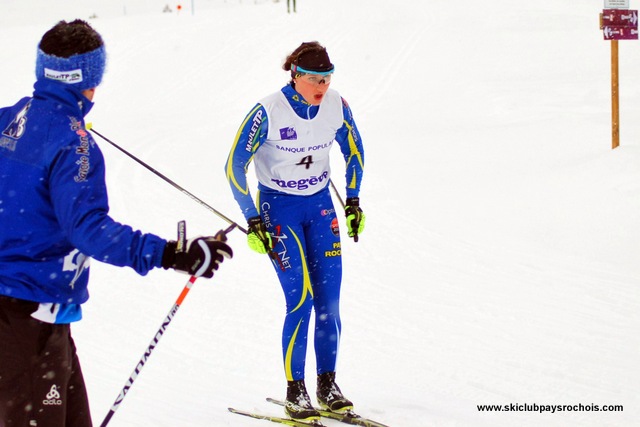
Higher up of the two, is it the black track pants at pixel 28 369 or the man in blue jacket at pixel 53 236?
the man in blue jacket at pixel 53 236

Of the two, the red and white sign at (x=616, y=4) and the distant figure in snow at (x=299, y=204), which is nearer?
the distant figure in snow at (x=299, y=204)

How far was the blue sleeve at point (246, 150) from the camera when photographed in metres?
4.36

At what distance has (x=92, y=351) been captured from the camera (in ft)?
18.2

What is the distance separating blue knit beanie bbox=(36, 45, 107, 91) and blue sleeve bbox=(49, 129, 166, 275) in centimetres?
22

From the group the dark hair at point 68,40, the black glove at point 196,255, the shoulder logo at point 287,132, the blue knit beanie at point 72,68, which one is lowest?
the shoulder logo at point 287,132

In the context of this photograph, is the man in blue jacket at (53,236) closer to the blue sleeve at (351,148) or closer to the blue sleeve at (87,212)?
the blue sleeve at (87,212)

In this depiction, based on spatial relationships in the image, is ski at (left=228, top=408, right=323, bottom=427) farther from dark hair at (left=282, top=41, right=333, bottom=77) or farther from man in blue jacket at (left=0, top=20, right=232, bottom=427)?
dark hair at (left=282, top=41, right=333, bottom=77)

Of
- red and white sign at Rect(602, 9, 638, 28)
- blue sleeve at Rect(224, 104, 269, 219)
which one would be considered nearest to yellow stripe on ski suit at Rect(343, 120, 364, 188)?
blue sleeve at Rect(224, 104, 269, 219)

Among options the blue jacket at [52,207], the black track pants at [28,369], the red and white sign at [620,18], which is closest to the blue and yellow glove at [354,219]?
the blue jacket at [52,207]

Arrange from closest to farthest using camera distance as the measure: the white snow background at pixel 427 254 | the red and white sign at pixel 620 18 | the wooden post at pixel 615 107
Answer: the white snow background at pixel 427 254
the red and white sign at pixel 620 18
the wooden post at pixel 615 107

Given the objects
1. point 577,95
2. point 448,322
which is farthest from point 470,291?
point 577,95

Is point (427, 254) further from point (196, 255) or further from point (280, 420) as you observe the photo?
point (196, 255)

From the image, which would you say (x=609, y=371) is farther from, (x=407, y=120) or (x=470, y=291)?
(x=407, y=120)

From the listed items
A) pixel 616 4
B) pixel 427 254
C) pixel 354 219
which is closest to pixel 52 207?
pixel 354 219
